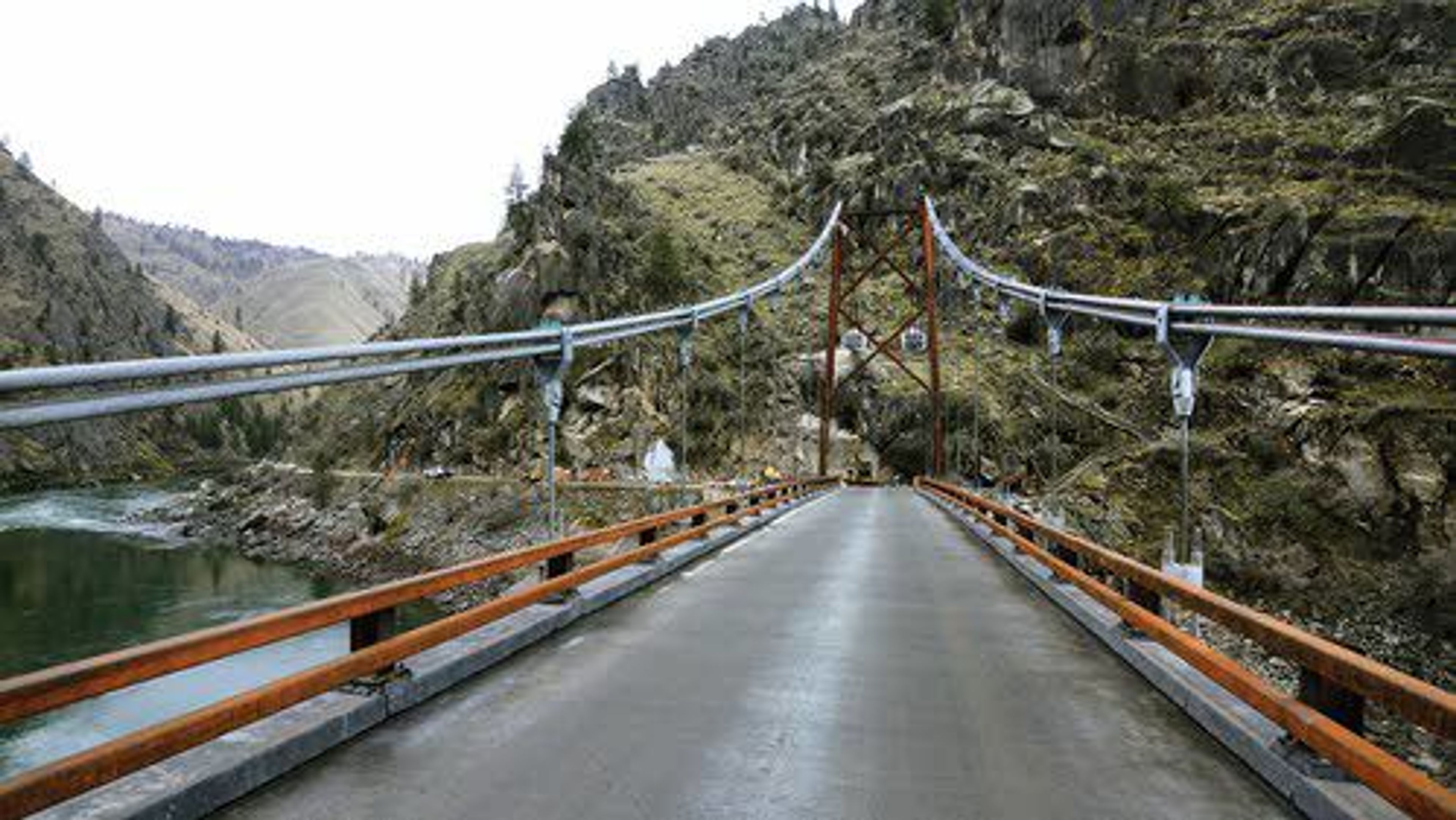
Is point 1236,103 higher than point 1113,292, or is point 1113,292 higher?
point 1236,103

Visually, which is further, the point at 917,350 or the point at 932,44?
the point at 932,44

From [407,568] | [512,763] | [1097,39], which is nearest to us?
[512,763]

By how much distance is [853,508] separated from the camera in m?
27.7

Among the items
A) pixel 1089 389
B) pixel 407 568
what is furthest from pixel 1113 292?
pixel 407 568

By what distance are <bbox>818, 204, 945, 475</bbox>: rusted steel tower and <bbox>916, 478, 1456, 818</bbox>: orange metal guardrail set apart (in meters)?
34.3

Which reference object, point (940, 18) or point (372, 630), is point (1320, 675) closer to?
point (372, 630)

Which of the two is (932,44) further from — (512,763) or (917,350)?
(512,763)

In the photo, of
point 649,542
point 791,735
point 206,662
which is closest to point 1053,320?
point 649,542

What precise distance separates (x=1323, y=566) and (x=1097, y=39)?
6318 cm

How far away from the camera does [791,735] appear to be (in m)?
5.16

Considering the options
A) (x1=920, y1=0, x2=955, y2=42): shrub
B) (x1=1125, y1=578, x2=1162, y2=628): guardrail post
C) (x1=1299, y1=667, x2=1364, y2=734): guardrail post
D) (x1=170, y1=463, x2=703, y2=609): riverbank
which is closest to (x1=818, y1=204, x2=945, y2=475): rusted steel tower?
(x1=170, y1=463, x2=703, y2=609): riverbank

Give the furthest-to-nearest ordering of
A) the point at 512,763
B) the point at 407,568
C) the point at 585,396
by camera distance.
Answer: the point at 585,396 → the point at 407,568 → the point at 512,763

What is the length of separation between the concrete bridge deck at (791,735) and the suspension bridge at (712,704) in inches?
0.9

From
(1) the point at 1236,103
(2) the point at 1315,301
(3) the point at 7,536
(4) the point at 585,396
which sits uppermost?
(1) the point at 1236,103
